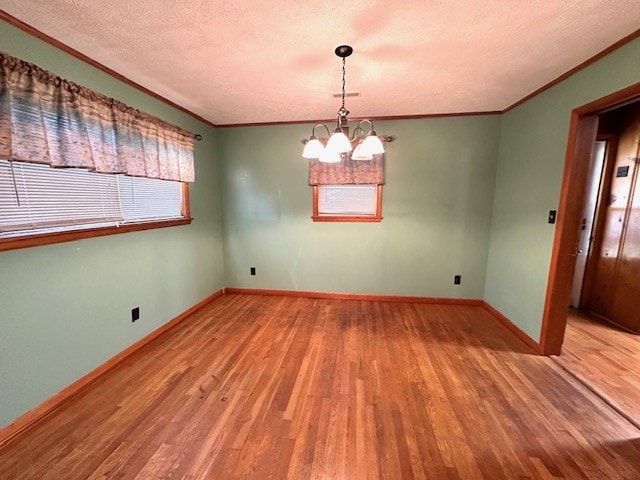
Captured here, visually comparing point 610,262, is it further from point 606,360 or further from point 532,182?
point 532,182

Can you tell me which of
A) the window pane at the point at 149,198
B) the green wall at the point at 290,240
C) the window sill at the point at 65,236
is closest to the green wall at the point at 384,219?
the green wall at the point at 290,240

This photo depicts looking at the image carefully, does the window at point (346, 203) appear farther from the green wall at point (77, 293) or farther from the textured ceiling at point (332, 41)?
the green wall at point (77, 293)

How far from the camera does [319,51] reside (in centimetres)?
182

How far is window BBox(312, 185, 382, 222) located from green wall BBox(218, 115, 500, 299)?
0.37 ft

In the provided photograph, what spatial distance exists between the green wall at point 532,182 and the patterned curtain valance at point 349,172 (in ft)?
4.73

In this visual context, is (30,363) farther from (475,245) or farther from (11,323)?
(475,245)

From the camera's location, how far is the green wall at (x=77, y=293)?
1560 mm

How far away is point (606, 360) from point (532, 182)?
5.59ft

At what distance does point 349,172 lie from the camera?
11.2ft

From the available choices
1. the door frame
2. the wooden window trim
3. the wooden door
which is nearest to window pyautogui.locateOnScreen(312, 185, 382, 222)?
the wooden window trim

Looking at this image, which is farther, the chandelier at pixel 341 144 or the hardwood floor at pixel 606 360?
the hardwood floor at pixel 606 360

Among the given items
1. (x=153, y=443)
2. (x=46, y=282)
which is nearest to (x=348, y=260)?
(x=153, y=443)

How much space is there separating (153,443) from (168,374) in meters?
0.66

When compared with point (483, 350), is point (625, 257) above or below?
above
